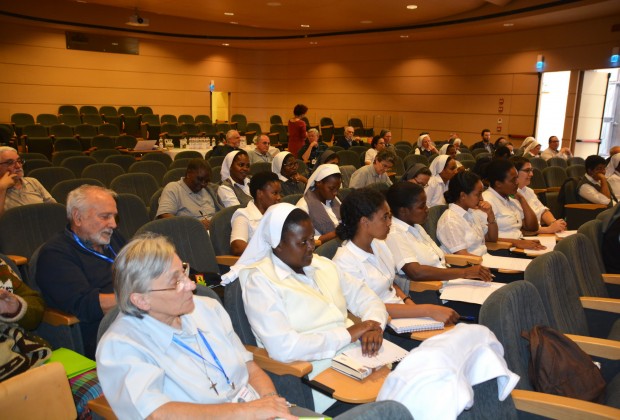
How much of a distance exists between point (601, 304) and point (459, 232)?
1.23 metres

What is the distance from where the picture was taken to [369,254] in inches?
118

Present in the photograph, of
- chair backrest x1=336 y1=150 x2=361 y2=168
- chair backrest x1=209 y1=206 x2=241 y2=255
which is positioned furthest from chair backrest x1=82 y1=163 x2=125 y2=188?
chair backrest x1=336 y1=150 x2=361 y2=168

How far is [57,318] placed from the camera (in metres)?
2.51

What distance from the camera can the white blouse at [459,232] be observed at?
406 cm

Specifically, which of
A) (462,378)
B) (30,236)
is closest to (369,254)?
(462,378)

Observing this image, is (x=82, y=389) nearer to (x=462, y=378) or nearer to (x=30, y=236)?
(x=462, y=378)

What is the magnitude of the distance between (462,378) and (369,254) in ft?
5.00

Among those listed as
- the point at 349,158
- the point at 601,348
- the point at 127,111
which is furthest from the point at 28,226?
the point at 127,111

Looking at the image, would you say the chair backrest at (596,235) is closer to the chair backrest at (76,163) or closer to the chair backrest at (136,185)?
the chair backrest at (136,185)

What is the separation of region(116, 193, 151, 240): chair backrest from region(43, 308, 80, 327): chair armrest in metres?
1.63

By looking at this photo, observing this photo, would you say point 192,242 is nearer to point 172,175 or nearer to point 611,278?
point 172,175

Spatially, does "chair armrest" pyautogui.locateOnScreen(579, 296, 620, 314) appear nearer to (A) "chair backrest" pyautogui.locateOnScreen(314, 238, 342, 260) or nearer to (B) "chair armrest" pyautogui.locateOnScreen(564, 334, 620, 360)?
(B) "chair armrest" pyautogui.locateOnScreen(564, 334, 620, 360)

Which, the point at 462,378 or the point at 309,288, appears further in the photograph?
the point at 309,288

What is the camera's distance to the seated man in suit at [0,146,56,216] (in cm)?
423
